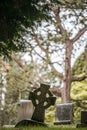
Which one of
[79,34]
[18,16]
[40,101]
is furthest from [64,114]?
[79,34]

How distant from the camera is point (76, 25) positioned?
19.4 metres

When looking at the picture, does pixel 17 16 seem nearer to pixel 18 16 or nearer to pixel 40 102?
pixel 18 16

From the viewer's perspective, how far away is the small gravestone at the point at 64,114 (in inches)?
525

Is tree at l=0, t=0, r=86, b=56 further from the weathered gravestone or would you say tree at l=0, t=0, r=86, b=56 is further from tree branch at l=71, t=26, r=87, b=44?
tree branch at l=71, t=26, r=87, b=44

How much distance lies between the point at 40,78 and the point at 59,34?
292 centimetres

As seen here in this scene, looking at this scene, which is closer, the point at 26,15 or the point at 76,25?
the point at 26,15

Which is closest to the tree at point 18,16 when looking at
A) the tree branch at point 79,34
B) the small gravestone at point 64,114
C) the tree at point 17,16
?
the tree at point 17,16

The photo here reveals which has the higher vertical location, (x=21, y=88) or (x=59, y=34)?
(x=59, y=34)

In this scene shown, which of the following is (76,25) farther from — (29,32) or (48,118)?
(29,32)

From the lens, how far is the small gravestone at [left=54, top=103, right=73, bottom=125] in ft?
43.7

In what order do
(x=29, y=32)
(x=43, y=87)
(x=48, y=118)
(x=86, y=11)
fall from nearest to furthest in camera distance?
(x=29, y=32)
(x=43, y=87)
(x=86, y=11)
(x=48, y=118)

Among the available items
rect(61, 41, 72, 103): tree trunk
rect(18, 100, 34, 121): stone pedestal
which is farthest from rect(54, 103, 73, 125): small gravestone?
rect(61, 41, 72, 103): tree trunk

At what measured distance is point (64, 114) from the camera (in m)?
13.5

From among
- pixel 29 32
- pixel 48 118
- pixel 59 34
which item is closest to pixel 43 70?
pixel 59 34
